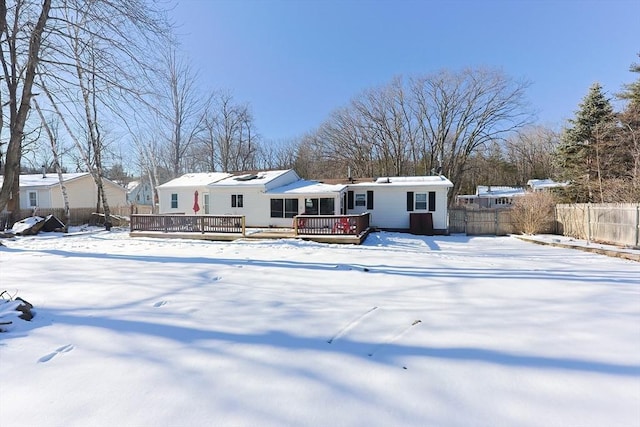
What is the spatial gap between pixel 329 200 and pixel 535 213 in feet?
38.2

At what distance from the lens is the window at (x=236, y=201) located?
1773cm

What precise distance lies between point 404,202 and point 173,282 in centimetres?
1453

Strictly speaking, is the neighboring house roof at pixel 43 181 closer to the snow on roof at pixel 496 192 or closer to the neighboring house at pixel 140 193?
the neighboring house at pixel 140 193

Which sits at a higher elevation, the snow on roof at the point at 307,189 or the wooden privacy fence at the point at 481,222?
the snow on roof at the point at 307,189

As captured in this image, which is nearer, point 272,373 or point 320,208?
point 272,373

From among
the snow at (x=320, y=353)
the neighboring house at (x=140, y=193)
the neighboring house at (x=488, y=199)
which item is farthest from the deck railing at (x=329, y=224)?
the neighboring house at (x=140, y=193)

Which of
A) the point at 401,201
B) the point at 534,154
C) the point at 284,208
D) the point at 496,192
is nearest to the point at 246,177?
the point at 284,208

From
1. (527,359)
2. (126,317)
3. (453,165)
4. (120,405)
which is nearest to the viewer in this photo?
(120,405)

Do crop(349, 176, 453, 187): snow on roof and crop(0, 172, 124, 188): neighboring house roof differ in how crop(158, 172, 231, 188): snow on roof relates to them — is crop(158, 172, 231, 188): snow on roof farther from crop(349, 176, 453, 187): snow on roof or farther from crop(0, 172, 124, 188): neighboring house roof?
crop(0, 172, 124, 188): neighboring house roof

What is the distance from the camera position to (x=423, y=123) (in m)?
33.3

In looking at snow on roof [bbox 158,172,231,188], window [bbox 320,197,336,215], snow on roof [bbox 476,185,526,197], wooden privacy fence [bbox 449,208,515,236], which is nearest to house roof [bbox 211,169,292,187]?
snow on roof [bbox 158,172,231,188]

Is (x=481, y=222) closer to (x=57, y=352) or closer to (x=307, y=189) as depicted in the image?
(x=307, y=189)

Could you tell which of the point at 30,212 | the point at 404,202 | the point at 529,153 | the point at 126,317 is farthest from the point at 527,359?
the point at 529,153

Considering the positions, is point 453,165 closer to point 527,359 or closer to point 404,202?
point 404,202
